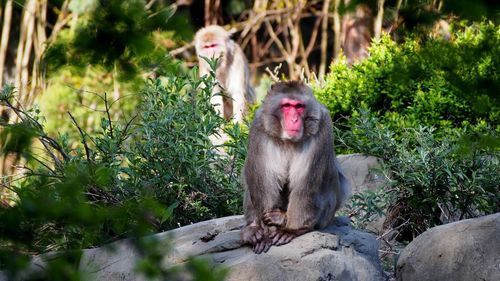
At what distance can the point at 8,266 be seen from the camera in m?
2.20

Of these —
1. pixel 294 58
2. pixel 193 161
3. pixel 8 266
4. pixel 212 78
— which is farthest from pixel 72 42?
pixel 294 58

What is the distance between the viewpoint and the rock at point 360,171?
29.4ft

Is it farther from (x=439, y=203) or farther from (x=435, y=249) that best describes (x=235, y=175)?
(x=435, y=249)

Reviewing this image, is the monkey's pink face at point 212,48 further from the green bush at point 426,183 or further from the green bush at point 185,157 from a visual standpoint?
the green bush at point 426,183

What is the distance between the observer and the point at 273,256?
232 inches

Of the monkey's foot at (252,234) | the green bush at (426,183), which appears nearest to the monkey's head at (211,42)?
the green bush at (426,183)

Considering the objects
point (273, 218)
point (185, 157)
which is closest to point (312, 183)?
point (273, 218)

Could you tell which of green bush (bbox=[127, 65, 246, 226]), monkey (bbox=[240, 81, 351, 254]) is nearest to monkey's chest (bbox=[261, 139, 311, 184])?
monkey (bbox=[240, 81, 351, 254])

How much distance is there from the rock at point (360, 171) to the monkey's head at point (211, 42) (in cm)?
426

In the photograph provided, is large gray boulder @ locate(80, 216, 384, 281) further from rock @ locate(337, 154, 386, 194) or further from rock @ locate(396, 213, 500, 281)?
rock @ locate(337, 154, 386, 194)

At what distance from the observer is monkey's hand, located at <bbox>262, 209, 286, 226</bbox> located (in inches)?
241

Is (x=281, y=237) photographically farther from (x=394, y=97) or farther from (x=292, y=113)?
(x=394, y=97)

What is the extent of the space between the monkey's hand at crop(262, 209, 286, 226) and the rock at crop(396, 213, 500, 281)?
1.01 m

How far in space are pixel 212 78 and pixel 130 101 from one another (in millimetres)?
4041
